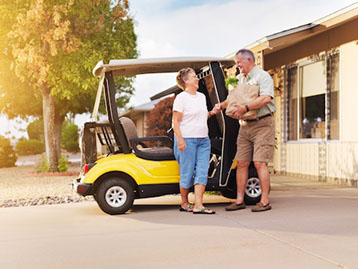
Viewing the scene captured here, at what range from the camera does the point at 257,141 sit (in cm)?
655

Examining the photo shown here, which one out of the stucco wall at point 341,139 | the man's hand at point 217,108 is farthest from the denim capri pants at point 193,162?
the stucco wall at point 341,139

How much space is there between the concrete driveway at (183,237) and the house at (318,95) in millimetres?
3001

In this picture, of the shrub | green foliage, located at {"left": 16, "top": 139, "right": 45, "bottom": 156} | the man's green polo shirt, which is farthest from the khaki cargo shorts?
green foliage, located at {"left": 16, "top": 139, "right": 45, "bottom": 156}

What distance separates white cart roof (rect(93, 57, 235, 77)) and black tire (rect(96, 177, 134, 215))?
1582mm

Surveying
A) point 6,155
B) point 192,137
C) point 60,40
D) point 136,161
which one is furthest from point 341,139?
point 6,155

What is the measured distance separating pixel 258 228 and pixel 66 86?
37.6 feet

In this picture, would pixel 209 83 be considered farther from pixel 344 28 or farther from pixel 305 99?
pixel 305 99

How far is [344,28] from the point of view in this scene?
10234 mm

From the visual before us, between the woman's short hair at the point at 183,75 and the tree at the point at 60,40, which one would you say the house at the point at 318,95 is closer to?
the woman's short hair at the point at 183,75

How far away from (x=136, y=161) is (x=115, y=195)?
1.82 feet

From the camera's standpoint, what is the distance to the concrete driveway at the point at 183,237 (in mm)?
4172

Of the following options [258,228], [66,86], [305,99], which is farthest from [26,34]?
[258,228]

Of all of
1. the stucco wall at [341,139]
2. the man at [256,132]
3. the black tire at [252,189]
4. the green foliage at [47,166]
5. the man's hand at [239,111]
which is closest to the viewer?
the man's hand at [239,111]

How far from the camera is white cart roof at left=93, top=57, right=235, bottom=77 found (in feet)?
22.4
